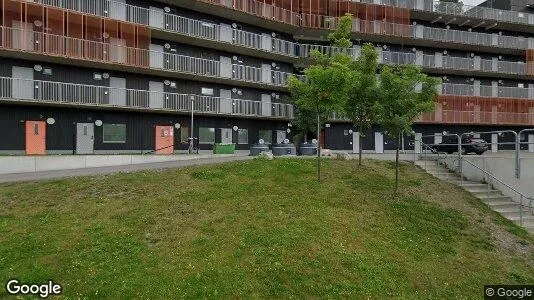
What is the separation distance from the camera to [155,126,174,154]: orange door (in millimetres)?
32875

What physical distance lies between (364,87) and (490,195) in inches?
297

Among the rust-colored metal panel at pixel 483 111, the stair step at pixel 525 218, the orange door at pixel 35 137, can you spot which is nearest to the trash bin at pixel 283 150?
the orange door at pixel 35 137

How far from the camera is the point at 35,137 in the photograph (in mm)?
28141

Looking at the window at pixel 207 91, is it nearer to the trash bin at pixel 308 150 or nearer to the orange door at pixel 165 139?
the orange door at pixel 165 139

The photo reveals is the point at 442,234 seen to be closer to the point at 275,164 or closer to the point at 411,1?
the point at 275,164

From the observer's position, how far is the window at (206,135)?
115ft

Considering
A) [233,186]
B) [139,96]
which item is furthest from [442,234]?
[139,96]

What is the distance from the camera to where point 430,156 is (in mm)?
22781

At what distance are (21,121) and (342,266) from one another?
2536 cm

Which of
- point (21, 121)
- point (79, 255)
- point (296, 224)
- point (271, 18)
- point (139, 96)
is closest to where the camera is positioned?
point (79, 255)

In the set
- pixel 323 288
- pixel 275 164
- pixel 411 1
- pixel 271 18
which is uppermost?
pixel 411 1

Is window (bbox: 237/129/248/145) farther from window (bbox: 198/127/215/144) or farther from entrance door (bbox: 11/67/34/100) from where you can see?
entrance door (bbox: 11/67/34/100)

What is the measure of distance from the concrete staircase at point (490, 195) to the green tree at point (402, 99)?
536cm

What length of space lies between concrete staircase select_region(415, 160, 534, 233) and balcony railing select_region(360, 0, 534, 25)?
2704cm
